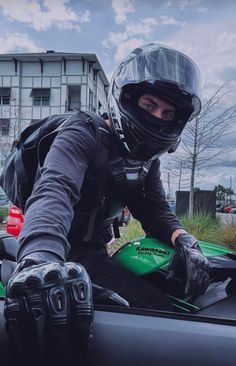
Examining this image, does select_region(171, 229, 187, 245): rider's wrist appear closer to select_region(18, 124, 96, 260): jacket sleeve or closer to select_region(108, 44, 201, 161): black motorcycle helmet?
select_region(108, 44, 201, 161): black motorcycle helmet

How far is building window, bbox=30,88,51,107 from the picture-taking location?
3509 centimetres

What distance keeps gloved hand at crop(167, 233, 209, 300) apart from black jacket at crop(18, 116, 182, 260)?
174mm

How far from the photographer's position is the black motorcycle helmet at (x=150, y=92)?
1653 millimetres

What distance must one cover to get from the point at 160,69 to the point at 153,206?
714mm

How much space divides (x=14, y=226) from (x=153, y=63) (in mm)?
2631

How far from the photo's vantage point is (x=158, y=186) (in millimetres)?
2105

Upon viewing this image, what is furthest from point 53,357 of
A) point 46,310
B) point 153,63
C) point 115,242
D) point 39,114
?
point 39,114

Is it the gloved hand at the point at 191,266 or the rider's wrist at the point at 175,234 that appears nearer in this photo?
the gloved hand at the point at 191,266

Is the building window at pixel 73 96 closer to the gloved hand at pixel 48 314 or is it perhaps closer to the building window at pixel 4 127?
the building window at pixel 4 127

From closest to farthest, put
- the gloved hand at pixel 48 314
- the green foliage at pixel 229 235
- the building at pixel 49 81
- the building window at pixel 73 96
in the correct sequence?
the gloved hand at pixel 48 314, the green foliage at pixel 229 235, the building at pixel 49 81, the building window at pixel 73 96

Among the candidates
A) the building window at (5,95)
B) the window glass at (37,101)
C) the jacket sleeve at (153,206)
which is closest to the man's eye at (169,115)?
the jacket sleeve at (153,206)

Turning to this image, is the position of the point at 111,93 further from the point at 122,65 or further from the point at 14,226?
the point at 14,226

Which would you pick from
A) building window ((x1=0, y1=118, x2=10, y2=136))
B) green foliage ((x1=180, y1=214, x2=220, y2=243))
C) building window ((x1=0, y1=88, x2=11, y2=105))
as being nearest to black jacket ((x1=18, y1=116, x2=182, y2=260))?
green foliage ((x1=180, y1=214, x2=220, y2=243))

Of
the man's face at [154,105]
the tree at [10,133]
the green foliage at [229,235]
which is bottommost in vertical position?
the green foliage at [229,235]
